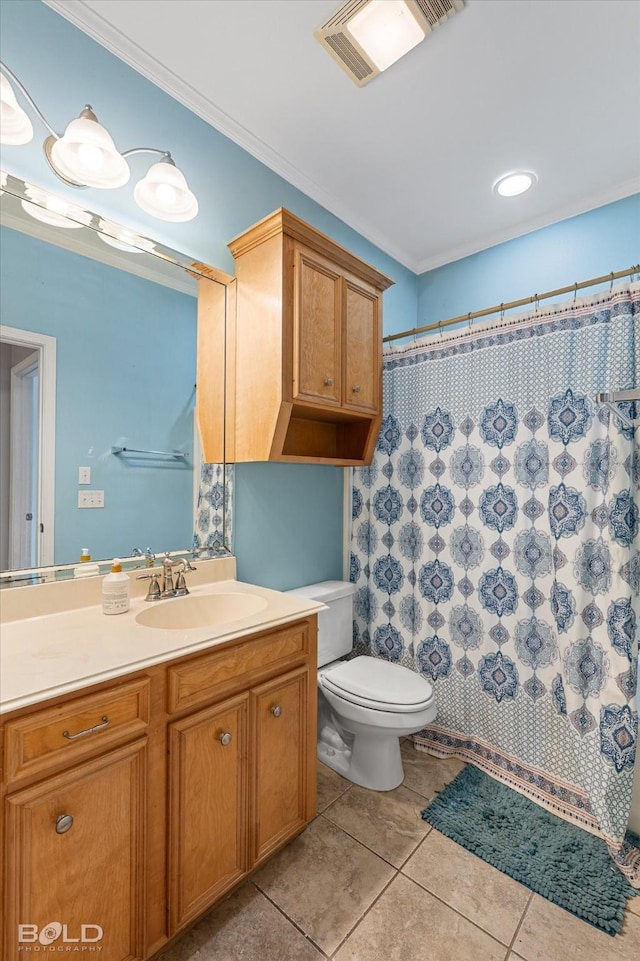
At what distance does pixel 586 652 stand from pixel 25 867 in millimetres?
1786

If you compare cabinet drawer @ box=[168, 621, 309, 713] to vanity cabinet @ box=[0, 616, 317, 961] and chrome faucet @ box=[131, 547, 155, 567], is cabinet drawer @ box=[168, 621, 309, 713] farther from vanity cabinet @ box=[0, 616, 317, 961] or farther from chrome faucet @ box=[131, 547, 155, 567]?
chrome faucet @ box=[131, 547, 155, 567]

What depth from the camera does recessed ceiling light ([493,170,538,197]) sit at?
2088 mm

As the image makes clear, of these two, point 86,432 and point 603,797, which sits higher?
point 86,432

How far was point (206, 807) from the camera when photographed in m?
1.17

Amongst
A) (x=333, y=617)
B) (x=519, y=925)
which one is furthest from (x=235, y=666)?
(x=519, y=925)

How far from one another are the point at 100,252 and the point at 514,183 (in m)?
1.97

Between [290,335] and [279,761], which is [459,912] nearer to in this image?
[279,761]

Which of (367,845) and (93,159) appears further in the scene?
(367,845)

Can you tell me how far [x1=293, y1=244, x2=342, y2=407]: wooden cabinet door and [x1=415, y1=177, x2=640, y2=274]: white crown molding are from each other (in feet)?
4.19

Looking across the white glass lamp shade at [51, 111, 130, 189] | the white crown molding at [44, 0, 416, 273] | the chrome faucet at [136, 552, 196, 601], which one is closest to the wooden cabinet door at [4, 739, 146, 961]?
the chrome faucet at [136, 552, 196, 601]

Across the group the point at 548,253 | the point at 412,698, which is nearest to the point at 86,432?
the point at 412,698

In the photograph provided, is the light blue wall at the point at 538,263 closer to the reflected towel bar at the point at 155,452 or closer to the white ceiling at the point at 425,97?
the white ceiling at the point at 425,97

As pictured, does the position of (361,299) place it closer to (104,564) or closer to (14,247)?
(14,247)

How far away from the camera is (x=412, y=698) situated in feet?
5.57
